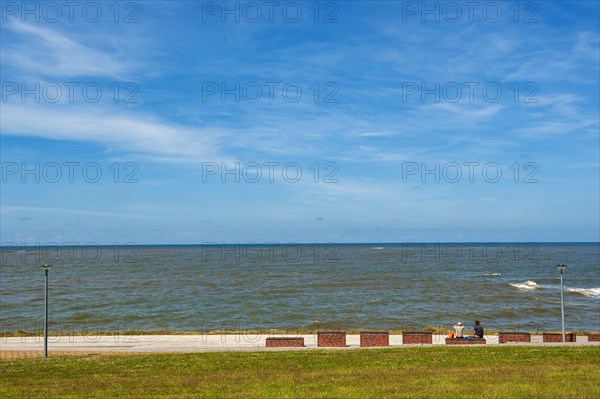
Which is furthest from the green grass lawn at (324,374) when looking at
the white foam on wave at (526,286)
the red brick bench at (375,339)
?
the white foam on wave at (526,286)

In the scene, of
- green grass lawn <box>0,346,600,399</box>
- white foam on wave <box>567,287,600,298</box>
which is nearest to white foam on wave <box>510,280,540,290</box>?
white foam on wave <box>567,287,600,298</box>

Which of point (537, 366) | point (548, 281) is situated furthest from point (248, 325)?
point (548, 281)

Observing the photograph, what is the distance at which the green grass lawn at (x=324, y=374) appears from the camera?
15.0 metres

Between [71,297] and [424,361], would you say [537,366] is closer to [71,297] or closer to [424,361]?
[424,361]

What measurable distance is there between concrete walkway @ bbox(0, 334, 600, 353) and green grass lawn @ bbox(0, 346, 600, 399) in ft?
13.2

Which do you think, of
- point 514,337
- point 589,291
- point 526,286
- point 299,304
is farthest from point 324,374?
point 526,286

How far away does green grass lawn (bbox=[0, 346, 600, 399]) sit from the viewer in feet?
49.1

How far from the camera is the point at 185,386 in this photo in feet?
53.2

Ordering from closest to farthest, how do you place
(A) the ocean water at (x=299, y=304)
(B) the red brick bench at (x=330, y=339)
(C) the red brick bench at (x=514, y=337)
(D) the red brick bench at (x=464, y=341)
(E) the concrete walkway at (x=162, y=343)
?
→ 1. (E) the concrete walkway at (x=162, y=343)
2. (D) the red brick bench at (x=464, y=341)
3. (B) the red brick bench at (x=330, y=339)
4. (C) the red brick bench at (x=514, y=337)
5. (A) the ocean water at (x=299, y=304)

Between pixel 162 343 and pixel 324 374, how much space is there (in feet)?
48.1

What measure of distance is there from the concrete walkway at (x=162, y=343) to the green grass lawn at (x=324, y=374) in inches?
158

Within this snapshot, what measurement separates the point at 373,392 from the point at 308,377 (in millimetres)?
2882

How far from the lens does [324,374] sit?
17.7m

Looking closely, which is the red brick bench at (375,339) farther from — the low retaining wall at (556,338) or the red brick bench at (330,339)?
the low retaining wall at (556,338)
